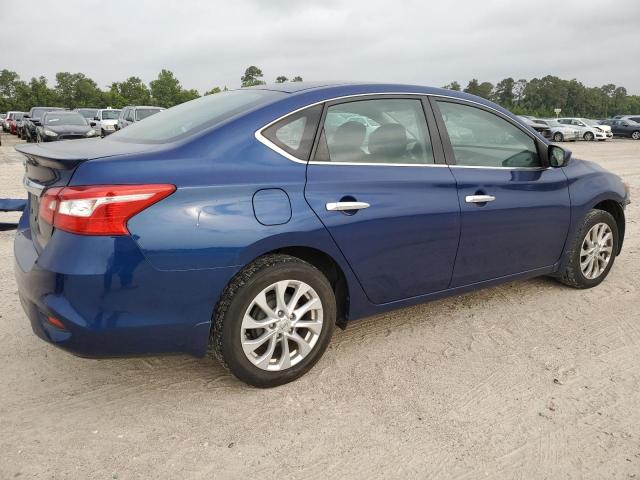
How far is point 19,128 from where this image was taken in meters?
31.0

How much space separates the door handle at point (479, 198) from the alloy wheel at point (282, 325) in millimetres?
1195

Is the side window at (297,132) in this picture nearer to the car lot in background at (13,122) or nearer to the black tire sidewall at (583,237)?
the black tire sidewall at (583,237)

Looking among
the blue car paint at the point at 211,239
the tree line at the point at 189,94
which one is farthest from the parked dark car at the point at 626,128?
the blue car paint at the point at 211,239

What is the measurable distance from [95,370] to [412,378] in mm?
1765

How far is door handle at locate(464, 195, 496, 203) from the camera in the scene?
3445 mm

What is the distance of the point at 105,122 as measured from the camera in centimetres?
2553

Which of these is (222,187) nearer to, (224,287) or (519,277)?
(224,287)

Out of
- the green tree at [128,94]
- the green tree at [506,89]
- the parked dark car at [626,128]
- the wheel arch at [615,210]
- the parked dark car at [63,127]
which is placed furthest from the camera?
the green tree at [506,89]

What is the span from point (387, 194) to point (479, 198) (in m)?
0.75

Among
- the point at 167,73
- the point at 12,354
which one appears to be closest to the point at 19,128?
the point at 12,354

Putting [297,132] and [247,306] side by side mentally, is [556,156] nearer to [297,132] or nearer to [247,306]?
[297,132]

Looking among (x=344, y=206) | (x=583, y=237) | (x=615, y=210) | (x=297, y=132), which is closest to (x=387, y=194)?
(x=344, y=206)

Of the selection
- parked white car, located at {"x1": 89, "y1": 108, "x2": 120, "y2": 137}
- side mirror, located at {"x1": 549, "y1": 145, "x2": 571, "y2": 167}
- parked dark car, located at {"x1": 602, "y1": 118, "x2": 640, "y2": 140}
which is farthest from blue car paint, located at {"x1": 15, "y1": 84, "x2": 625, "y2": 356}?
parked dark car, located at {"x1": 602, "y1": 118, "x2": 640, "y2": 140}

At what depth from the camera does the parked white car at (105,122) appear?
24.8 metres
